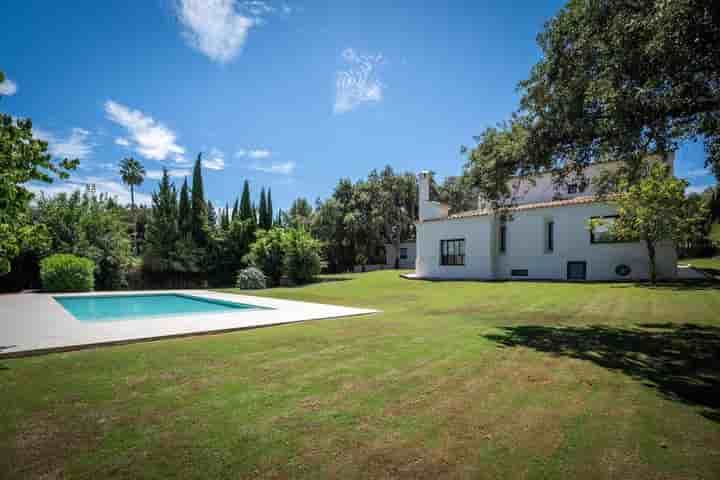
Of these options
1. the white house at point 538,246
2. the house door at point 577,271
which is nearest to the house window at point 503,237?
the white house at point 538,246

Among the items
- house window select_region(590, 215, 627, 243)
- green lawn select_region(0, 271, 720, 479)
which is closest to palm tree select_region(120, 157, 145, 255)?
green lawn select_region(0, 271, 720, 479)

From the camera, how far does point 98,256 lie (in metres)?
22.9

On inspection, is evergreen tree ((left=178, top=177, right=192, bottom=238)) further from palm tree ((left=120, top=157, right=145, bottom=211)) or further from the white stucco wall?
palm tree ((left=120, top=157, right=145, bottom=211))

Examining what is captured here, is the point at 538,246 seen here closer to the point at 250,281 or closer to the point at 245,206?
the point at 250,281

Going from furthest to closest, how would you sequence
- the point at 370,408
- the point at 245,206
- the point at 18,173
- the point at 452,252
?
the point at 245,206 < the point at 452,252 < the point at 18,173 < the point at 370,408

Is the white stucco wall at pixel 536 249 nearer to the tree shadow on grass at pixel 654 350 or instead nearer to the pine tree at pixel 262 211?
the tree shadow on grass at pixel 654 350

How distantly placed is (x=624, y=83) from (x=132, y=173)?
53698 millimetres

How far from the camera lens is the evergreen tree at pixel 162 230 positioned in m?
27.2

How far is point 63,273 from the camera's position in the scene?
62.8 ft

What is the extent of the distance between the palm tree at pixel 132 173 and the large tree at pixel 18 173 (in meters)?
46.0

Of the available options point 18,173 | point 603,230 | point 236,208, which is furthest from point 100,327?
point 236,208

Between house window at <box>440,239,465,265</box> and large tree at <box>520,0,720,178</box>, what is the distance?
17.3 m

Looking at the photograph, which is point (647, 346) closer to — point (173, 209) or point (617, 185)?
point (617, 185)

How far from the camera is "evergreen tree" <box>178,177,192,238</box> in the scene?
29031mm
